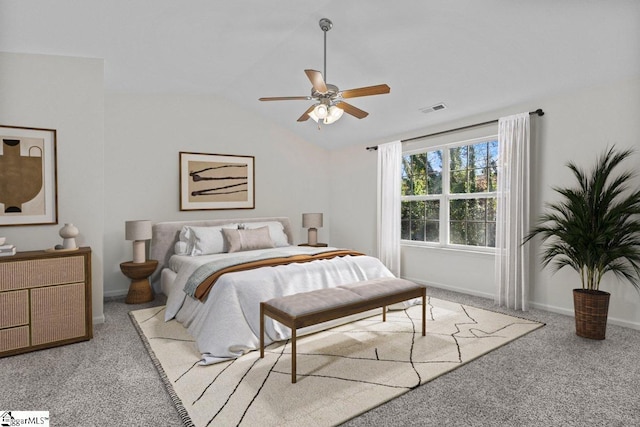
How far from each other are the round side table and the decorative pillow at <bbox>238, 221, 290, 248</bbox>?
132 centimetres

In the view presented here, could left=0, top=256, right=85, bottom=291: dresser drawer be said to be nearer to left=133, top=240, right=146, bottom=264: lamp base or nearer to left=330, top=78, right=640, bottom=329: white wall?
left=133, top=240, right=146, bottom=264: lamp base

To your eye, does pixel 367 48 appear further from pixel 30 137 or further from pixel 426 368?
pixel 30 137

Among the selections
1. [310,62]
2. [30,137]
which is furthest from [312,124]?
[30,137]

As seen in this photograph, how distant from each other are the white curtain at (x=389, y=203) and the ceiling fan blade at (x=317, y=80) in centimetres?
268

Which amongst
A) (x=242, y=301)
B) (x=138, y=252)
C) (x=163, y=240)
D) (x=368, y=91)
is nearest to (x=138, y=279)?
(x=138, y=252)

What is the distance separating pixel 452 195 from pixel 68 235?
450 centimetres

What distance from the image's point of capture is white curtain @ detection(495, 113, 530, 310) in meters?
3.95

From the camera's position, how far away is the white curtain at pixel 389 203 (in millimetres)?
5426

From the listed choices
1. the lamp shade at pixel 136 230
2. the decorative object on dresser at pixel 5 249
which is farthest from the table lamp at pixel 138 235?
the decorative object on dresser at pixel 5 249

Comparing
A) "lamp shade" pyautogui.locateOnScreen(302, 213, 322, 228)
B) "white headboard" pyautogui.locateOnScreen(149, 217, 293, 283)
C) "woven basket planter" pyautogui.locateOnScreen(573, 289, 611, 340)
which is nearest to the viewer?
"woven basket planter" pyautogui.locateOnScreen(573, 289, 611, 340)

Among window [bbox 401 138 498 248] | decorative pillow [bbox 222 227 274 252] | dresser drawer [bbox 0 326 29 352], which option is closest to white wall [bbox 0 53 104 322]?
dresser drawer [bbox 0 326 29 352]

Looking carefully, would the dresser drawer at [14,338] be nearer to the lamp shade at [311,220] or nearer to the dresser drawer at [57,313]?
the dresser drawer at [57,313]

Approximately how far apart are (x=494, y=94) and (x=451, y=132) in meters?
0.83

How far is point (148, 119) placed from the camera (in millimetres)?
4848
